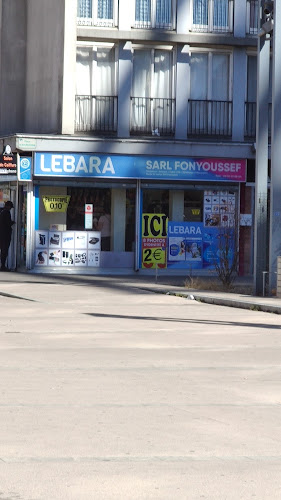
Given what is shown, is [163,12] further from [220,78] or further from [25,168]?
[25,168]

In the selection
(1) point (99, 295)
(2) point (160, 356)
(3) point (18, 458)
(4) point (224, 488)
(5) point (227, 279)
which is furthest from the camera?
(5) point (227, 279)

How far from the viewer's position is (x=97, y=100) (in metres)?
39.0

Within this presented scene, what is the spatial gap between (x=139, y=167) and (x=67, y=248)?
130 inches

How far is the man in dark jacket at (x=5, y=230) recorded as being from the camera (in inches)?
1559

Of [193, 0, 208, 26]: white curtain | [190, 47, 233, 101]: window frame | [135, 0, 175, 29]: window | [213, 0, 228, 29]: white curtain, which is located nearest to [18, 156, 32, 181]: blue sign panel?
[135, 0, 175, 29]: window

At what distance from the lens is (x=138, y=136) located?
129 feet

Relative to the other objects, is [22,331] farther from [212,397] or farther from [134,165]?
[134,165]

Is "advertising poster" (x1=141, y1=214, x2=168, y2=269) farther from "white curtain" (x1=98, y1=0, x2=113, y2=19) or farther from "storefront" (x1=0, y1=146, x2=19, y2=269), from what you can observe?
"white curtain" (x1=98, y1=0, x2=113, y2=19)

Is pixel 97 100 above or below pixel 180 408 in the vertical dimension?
above

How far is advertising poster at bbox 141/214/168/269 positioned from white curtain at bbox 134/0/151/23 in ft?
19.5

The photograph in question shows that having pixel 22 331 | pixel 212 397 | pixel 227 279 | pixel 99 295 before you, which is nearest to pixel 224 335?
pixel 22 331

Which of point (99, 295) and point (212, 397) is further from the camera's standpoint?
point (99, 295)

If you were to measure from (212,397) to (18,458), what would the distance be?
354cm

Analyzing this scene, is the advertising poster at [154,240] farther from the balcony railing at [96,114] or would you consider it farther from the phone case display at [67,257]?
the balcony railing at [96,114]
